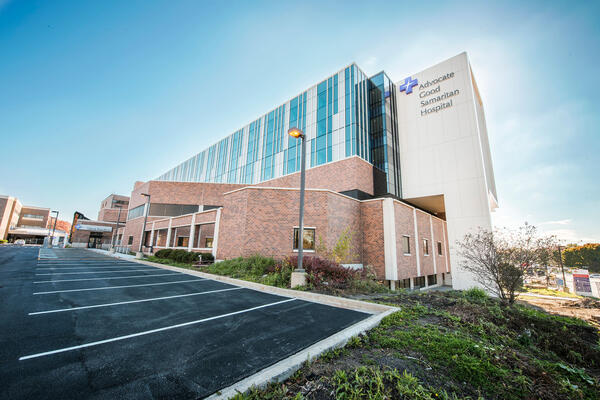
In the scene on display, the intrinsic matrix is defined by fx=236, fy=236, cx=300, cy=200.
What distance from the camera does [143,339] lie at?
4.43m

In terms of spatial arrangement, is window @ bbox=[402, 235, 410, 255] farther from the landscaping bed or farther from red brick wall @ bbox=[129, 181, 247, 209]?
red brick wall @ bbox=[129, 181, 247, 209]

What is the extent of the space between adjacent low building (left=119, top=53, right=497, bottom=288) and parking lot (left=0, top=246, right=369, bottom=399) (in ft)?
31.0

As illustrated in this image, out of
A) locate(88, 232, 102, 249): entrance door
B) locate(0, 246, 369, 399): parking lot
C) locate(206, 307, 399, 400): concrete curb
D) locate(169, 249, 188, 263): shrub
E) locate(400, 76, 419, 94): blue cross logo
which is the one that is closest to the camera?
locate(206, 307, 399, 400): concrete curb

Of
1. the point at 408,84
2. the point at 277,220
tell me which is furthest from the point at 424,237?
the point at 408,84

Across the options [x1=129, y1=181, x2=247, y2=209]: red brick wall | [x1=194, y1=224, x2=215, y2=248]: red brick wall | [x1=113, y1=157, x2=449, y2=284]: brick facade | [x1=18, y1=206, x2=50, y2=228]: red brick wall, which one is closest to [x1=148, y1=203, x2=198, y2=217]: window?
[x1=129, y1=181, x2=247, y2=209]: red brick wall

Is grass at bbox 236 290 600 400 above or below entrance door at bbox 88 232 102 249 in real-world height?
below

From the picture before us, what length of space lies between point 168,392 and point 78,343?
8.90 feet

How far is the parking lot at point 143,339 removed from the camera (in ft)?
9.68

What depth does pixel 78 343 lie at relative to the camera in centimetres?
416

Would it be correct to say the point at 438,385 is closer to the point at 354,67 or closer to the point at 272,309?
the point at 272,309

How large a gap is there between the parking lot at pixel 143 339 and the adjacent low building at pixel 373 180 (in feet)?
31.0

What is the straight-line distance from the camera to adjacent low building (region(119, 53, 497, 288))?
56.7 ft

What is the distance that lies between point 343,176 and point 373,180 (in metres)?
3.79

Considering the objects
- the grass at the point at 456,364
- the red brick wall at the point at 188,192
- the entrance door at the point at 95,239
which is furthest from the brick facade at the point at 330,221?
the entrance door at the point at 95,239
